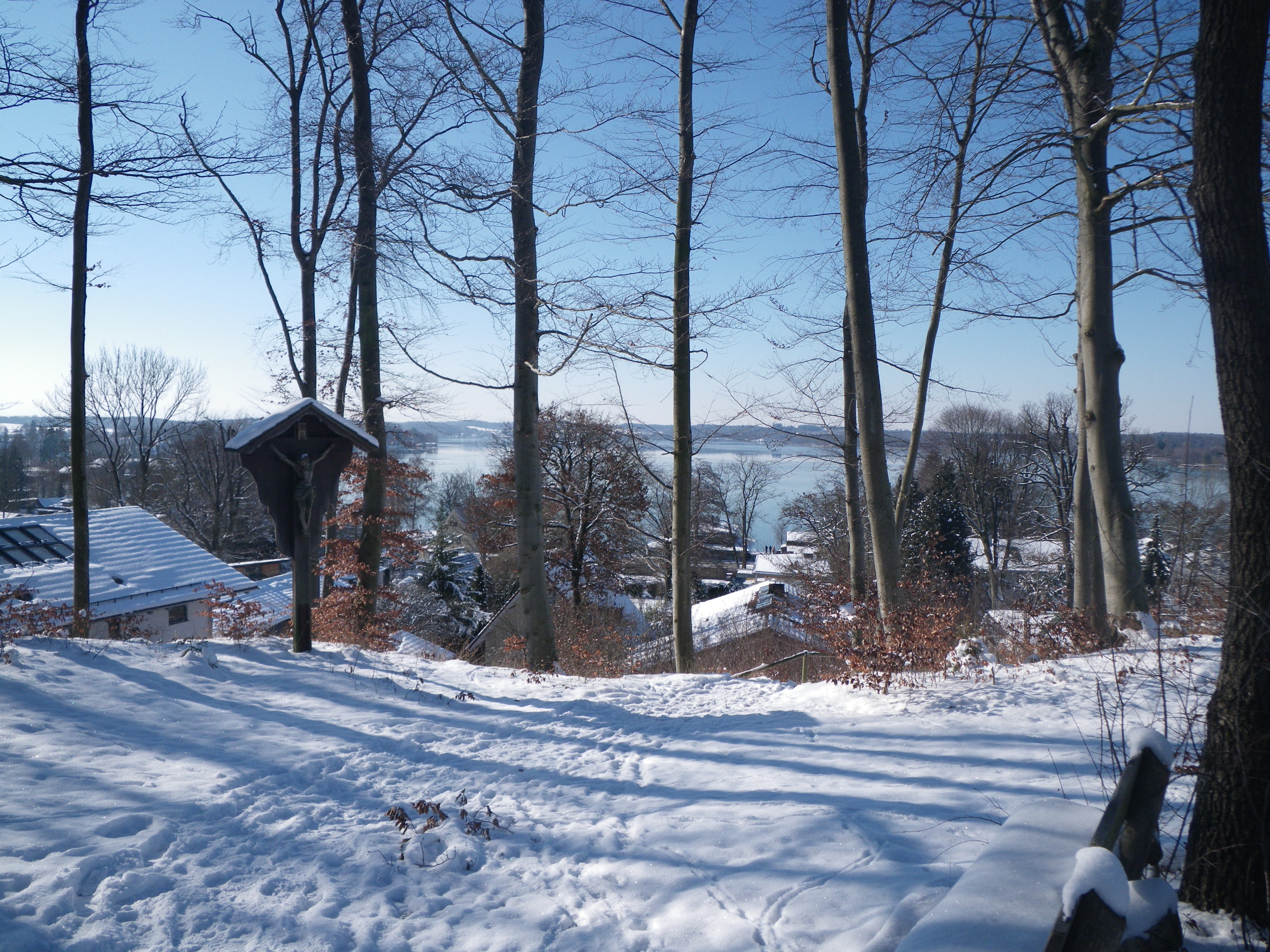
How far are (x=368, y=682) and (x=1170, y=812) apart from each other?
20.6 ft

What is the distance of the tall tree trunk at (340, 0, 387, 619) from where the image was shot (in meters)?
11.3

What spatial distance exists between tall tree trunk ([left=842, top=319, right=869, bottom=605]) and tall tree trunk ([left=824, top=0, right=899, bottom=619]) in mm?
3603

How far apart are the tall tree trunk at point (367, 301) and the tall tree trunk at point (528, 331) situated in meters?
3.22

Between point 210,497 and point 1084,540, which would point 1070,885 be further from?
point 210,497

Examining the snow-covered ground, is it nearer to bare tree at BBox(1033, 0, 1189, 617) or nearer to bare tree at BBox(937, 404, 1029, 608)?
bare tree at BBox(1033, 0, 1189, 617)

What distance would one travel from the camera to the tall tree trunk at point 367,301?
11.3 metres

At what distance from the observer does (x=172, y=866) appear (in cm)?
308

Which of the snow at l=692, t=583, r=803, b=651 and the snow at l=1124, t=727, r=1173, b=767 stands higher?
the snow at l=1124, t=727, r=1173, b=767

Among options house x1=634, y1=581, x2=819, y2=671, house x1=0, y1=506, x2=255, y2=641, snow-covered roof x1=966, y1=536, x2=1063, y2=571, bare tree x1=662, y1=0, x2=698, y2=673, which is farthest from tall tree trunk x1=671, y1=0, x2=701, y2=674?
snow-covered roof x1=966, y1=536, x2=1063, y2=571

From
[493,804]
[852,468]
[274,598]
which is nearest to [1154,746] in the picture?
[493,804]

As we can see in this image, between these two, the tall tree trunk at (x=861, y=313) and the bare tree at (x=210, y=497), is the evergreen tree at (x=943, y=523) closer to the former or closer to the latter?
the tall tree trunk at (x=861, y=313)

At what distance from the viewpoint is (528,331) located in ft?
30.3

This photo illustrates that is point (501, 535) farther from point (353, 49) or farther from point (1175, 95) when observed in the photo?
point (1175, 95)

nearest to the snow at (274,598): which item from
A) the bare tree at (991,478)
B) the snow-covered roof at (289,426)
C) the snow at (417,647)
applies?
the snow at (417,647)
